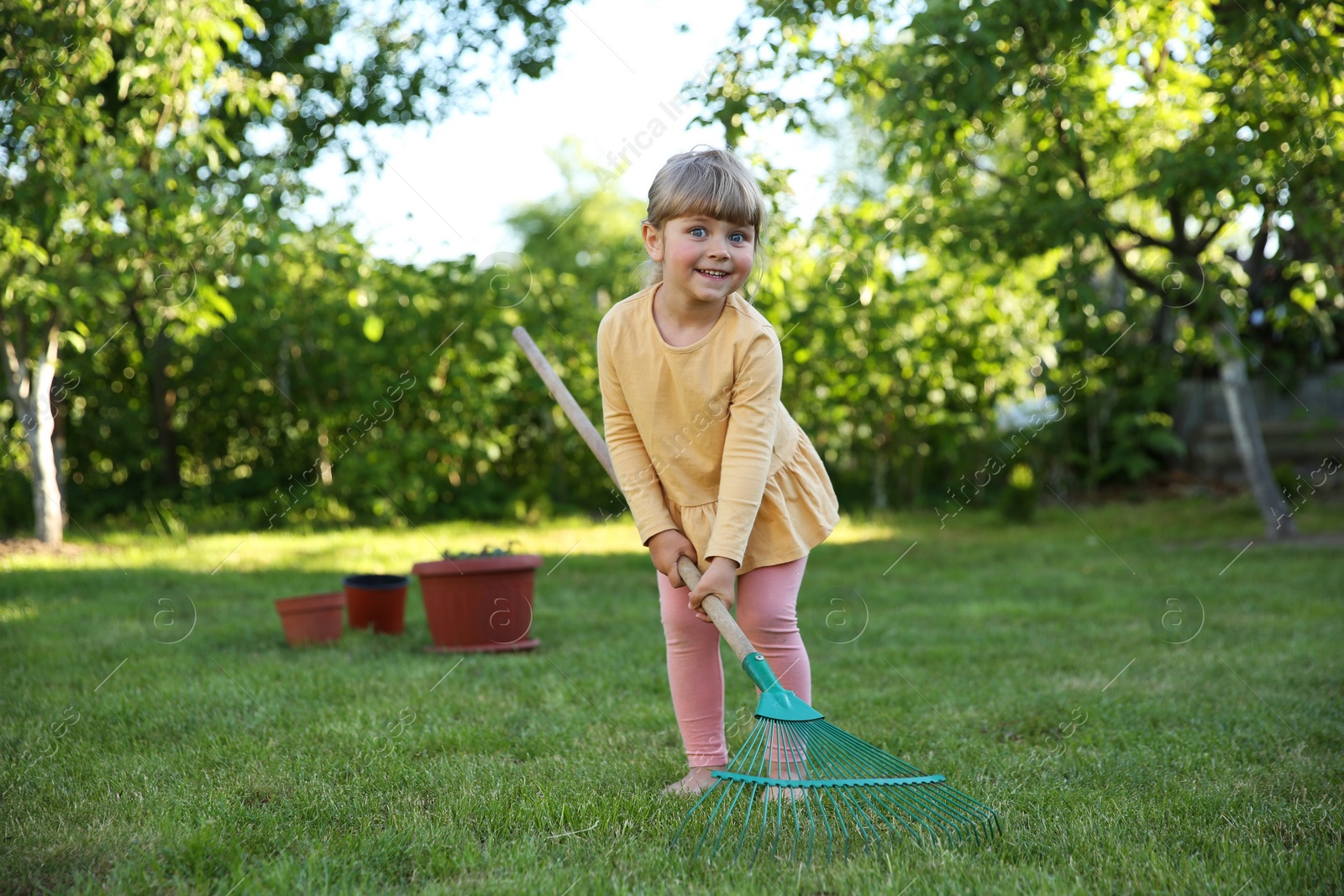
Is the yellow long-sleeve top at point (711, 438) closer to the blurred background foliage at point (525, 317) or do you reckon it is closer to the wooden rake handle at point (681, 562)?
the wooden rake handle at point (681, 562)

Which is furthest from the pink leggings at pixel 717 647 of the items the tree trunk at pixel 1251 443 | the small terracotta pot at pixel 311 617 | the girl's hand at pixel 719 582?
the tree trunk at pixel 1251 443

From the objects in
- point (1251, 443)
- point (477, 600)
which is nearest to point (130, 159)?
point (477, 600)

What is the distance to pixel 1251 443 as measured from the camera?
7180 mm

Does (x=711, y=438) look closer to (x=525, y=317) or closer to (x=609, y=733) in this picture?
(x=609, y=733)

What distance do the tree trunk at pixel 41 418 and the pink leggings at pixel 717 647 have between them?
5496 millimetres

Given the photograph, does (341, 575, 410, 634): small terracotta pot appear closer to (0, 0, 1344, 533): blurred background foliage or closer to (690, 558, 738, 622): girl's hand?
(0, 0, 1344, 533): blurred background foliage

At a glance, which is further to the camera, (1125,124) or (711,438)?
(1125,124)

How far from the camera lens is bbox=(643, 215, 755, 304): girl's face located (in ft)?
7.25

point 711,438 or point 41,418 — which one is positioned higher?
point 41,418

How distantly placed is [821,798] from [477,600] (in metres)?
2.24

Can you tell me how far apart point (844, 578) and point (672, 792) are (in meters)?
3.45

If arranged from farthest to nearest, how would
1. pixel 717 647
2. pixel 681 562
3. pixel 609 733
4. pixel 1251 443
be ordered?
pixel 1251 443, pixel 609 733, pixel 717 647, pixel 681 562

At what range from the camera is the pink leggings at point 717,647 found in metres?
2.32

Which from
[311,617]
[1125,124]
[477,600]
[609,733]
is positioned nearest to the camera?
→ [609,733]
